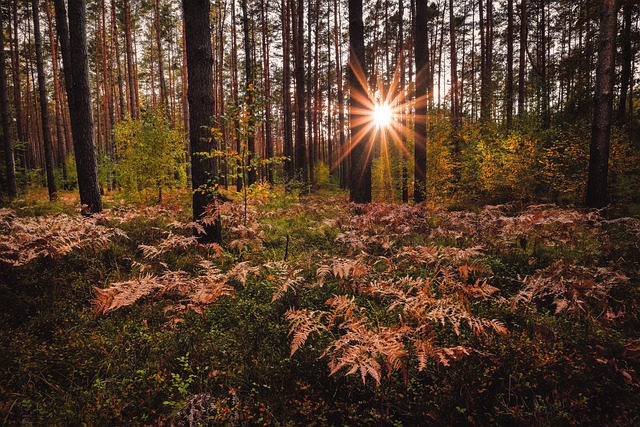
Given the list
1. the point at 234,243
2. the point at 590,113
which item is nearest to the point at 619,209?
the point at 590,113

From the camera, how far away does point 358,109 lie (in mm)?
8492

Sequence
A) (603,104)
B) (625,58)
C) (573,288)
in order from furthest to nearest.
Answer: (625,58)
(603,104)
(573,288)

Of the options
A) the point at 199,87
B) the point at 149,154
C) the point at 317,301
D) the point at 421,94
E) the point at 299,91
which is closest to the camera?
the point at 317,301

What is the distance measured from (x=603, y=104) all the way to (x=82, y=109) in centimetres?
1212

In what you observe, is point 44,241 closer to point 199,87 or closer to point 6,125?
point 199,87

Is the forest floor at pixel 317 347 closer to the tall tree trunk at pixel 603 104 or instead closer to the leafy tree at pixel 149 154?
the tall tree trunk at pixel 603 104

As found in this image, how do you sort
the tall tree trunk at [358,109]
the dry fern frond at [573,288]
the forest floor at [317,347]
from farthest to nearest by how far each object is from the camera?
the tall tree trunk at [358,109] < the dry fern frond at [573,288] < the forest floor at [317,347]

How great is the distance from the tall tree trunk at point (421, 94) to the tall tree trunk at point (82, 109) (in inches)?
364

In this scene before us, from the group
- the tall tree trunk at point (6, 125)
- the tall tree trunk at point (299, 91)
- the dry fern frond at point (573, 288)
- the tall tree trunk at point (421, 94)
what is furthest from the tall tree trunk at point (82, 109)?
the tall tree trunk at point (421, 94)

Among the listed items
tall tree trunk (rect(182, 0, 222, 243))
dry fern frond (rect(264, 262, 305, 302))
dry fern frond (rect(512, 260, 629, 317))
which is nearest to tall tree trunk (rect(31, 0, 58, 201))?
tall tree trunk (rect(182, 0, 222, 243))

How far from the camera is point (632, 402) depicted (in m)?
1.99

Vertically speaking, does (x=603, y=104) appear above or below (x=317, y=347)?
above

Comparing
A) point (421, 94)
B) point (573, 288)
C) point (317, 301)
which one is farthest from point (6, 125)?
point (573, 288)

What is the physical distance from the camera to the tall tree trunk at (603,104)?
6.58 m
